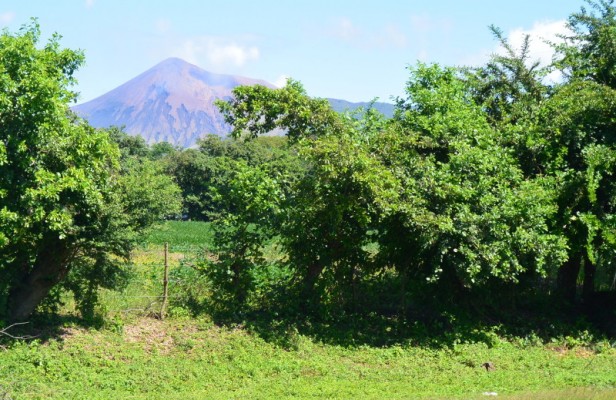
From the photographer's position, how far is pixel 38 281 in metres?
15.2

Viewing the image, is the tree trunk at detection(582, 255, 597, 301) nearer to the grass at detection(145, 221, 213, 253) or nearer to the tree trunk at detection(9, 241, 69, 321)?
the tree trunk at detection(9, 241, 69, 321)

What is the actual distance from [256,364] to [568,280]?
11.0 m

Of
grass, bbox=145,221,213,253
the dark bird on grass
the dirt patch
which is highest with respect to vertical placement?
grass, bbox=145,221,213,253

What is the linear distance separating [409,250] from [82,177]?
889 cm

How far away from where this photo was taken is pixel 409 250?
1845 centimetres

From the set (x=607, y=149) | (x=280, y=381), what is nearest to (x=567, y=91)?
(x=607, y=149)

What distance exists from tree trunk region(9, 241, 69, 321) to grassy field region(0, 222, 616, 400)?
60 centimetres

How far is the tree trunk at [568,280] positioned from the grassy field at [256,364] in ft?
9.29

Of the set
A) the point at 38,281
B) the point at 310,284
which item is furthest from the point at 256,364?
the point at 38,281

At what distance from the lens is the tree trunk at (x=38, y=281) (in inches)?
592

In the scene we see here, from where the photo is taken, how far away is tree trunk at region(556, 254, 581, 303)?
68.4ft

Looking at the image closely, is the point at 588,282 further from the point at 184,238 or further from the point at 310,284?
the point at 184,238

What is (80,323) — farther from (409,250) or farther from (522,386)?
(522,386)

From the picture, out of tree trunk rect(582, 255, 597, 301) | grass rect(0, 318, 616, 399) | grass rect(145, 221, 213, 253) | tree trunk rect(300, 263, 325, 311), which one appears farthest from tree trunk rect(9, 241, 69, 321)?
grass rect(145, 221, 213, 253)
